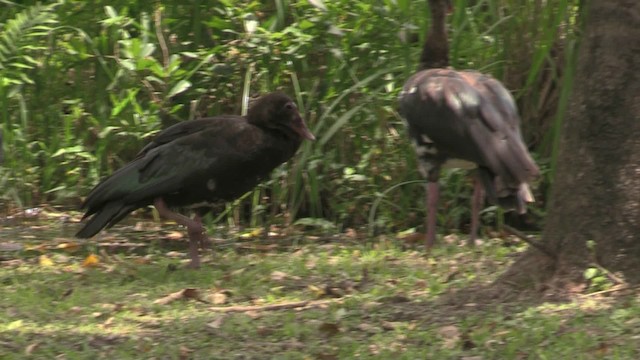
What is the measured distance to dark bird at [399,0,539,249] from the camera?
6211 millimetres

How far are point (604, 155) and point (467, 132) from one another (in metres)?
1.40

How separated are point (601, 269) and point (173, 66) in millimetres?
3591

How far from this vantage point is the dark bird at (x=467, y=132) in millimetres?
6211

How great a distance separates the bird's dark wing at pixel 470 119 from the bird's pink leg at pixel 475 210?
62 centimetres

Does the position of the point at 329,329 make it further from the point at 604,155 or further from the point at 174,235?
the point at 174,235

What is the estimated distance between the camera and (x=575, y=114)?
524 centimetres

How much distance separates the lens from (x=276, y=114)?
695 centimetres

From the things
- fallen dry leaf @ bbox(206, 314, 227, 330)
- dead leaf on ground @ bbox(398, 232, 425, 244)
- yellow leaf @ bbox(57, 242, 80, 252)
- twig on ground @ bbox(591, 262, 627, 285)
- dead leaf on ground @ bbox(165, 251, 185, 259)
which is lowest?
dead leaf on ground @ bbox(165, 251, 185, 259)

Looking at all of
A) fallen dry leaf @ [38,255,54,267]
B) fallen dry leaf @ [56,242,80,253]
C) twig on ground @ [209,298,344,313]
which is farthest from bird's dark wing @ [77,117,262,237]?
twig on ground @ [209,298,344,313]

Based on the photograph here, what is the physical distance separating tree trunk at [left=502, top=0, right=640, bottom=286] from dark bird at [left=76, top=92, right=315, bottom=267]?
2.12m

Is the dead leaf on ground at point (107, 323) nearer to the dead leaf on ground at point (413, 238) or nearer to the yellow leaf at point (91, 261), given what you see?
the yellow leaf at point (91, 261)

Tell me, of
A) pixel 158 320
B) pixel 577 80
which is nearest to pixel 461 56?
pixel 577 80

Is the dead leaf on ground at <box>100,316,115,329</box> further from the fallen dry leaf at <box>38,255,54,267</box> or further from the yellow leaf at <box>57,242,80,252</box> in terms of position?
the yellow leaf at <box>57,242,80,252</box>

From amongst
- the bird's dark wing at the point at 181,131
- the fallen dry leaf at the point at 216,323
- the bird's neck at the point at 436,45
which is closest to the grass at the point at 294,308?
the fallen dry leaf at the point at 216,323
